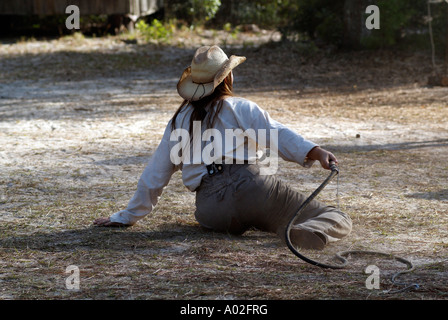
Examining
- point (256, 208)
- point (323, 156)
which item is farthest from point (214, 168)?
point (323, 156)

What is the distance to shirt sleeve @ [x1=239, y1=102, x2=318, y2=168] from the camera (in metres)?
3.83

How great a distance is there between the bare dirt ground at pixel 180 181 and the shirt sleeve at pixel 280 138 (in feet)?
1.74

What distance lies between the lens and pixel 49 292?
319 centimetres

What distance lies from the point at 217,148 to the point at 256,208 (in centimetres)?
42

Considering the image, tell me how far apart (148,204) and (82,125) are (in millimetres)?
4310

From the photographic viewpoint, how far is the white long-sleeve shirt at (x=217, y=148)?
3863 mm

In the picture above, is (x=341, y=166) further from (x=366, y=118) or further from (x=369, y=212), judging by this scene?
(x=366, y=118)

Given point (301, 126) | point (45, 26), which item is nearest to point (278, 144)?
point (301, 126)

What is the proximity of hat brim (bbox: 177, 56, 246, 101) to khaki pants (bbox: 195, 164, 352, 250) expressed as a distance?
1.50 ft

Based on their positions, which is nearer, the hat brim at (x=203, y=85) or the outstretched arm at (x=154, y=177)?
the hat brim at (x=203, y=85)

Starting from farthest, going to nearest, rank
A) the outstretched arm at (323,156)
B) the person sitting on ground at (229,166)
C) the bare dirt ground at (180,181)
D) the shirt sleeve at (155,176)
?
the shirt sleeve at (155,176) < the person sitting on ground at (229,166) < the outstretched arm at (323,156) < the bare dirt ground at (180,181)

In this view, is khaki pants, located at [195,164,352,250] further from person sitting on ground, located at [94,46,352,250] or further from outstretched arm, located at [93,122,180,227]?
outstretched arm, located at [93,122,180,227]

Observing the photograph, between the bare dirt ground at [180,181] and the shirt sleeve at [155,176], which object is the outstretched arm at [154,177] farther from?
the bare dirt ground at [180,181]

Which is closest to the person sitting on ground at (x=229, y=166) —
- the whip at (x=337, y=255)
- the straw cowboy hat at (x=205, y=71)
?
the straw cowboy hat at (x=205, y=71)
